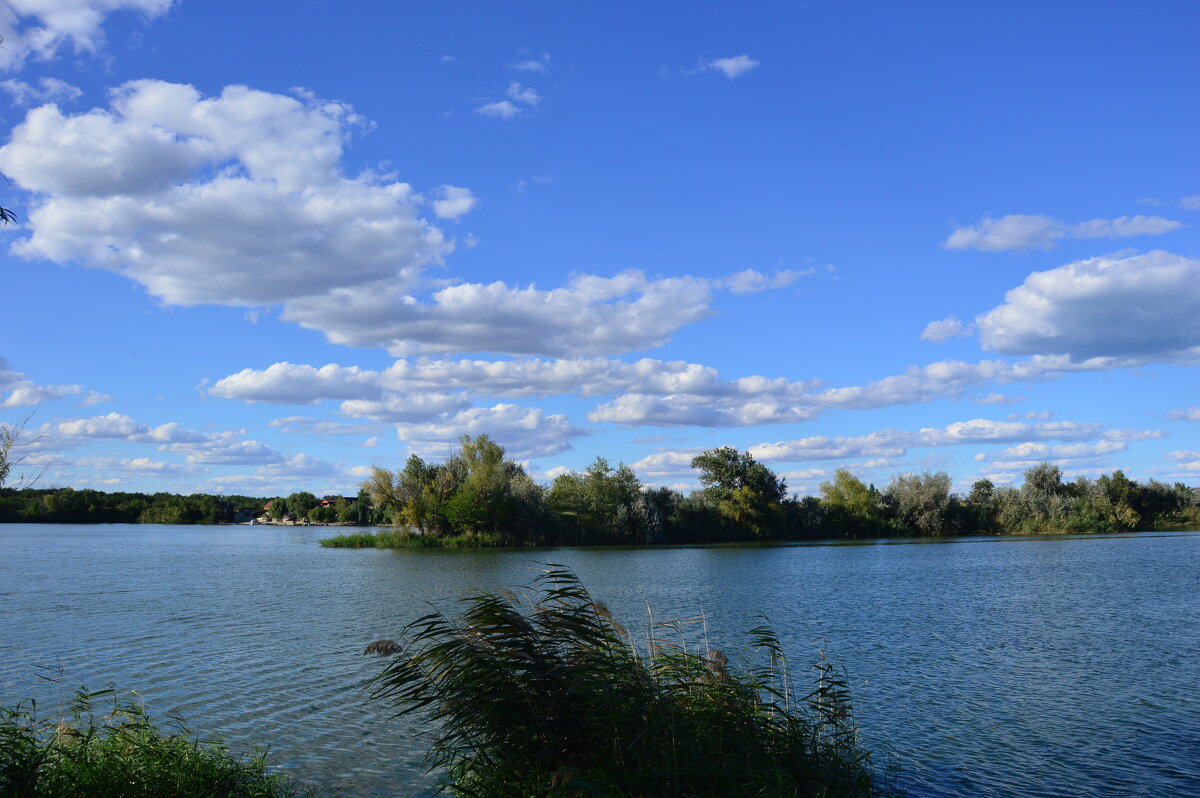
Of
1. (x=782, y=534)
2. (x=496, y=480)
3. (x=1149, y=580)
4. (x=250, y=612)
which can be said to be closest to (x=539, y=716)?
(x=250, y=612)

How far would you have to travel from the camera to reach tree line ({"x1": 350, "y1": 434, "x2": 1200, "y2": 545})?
66.6 m

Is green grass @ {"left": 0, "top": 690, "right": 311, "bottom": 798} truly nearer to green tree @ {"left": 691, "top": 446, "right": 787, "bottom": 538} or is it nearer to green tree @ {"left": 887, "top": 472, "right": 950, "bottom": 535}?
green tree @ {"left": 691, "top": 446, "right": 787, "bottom": 538}

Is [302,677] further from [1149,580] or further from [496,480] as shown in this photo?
[496,480]

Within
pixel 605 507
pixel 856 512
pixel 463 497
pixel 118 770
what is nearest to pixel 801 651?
pixel 118 770

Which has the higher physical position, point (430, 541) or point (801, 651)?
point (801, 651)

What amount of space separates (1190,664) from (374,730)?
18.0 metres

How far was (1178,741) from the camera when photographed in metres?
12.6

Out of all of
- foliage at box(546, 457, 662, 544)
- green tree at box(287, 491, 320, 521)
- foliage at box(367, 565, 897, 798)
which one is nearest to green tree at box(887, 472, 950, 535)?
foliage at box(546, 457, 662, 544)

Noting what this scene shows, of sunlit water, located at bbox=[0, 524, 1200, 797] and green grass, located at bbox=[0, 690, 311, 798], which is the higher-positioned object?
green grass, located at bbox=[0, 690, 311, 798]

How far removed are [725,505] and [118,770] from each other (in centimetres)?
7834

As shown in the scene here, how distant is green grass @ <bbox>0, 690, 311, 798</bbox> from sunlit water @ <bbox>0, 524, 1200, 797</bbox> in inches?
62.6

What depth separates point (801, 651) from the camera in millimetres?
18266

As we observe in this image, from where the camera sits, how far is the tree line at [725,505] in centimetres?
6656

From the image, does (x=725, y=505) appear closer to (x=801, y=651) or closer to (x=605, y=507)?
(x=605, y=507)
